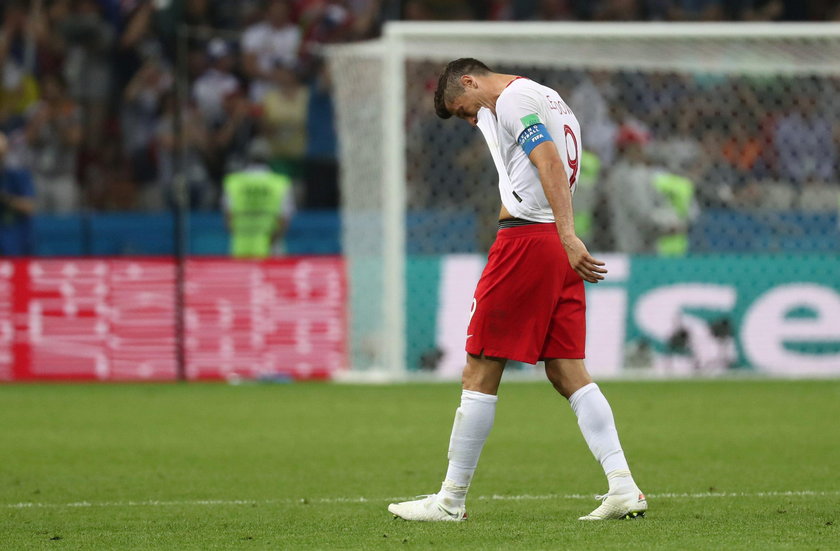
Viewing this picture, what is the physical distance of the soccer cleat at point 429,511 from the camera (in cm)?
612

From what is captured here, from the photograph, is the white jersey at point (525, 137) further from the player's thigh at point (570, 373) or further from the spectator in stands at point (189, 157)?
the spectator in stands at point (189, 157)

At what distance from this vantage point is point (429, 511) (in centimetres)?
614

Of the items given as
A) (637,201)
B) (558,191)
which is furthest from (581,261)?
(637,201)

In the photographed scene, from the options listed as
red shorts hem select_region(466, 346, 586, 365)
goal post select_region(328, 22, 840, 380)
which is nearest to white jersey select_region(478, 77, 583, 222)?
red shorts hem select_region(466, 346, 586, 365)

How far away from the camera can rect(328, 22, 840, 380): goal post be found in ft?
46.8

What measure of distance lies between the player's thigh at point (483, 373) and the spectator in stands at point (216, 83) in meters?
13.9

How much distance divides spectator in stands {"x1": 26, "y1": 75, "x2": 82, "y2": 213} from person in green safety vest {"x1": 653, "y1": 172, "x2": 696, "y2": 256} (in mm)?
7352

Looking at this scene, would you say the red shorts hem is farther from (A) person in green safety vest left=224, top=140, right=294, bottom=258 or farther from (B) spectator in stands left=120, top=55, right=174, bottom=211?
(B) spectator in stands left=120, top=55, right=174, bottom=211

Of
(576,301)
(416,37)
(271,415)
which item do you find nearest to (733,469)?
(576,301)

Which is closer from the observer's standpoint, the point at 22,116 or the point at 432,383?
the point at 432,383

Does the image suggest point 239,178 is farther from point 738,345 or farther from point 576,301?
point 576,301

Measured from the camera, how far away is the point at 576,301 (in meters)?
6.19

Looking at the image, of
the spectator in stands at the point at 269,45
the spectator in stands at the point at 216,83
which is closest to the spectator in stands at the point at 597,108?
the spectator in stands at the point at 269,45

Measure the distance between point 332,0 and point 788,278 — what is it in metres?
8.51
